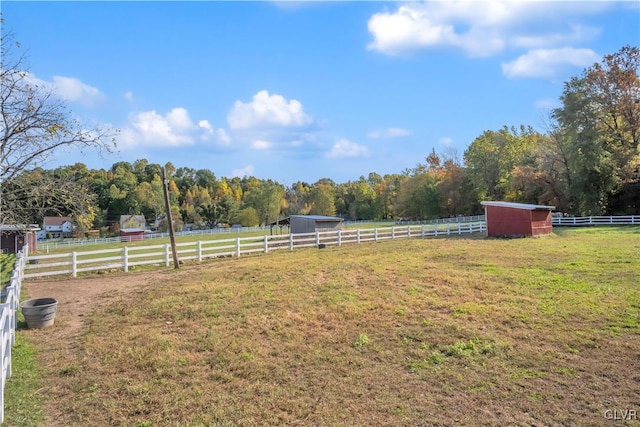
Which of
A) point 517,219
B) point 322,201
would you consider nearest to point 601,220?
point 517,219

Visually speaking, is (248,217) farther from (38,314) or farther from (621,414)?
(621,414)

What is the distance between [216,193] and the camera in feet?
A: 351

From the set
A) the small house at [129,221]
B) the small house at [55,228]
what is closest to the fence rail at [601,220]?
the small house at [129,221]

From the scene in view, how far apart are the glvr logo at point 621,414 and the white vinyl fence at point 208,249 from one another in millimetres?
13511

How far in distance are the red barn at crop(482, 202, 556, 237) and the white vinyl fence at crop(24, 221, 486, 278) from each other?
11.9 feet

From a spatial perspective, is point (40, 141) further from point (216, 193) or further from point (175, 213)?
point (216, 193)

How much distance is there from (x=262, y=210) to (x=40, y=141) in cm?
7376

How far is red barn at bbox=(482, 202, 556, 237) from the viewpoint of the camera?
84.3 ft

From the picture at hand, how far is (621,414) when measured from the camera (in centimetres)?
427

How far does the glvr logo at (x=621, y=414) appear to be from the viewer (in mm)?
4187

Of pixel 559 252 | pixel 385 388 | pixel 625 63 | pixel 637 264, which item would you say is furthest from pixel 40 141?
pixel 625 63

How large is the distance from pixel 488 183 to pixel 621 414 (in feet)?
188

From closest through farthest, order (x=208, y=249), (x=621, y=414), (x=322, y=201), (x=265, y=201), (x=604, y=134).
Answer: (x=621, y=414) < (x=208, y=249) < (x=604, y=134) < (x=265, y=201) < (x=322, y=201)

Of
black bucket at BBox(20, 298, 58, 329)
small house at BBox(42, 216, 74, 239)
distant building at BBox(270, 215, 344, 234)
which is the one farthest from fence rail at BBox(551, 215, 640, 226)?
small house at BBox(42, 216, 74, 239)
